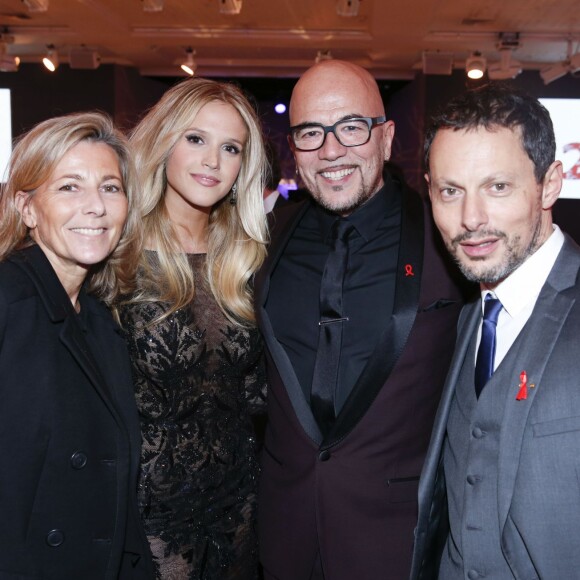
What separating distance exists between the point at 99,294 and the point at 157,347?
0.27 metres

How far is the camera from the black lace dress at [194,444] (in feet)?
7.62

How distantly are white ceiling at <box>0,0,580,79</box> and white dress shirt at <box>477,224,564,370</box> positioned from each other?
5683 mm

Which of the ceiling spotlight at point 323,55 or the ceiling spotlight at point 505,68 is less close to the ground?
the ceiling spotlight at point 323,55

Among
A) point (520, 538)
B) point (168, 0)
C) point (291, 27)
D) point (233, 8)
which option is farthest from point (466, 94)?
point (291, 27)

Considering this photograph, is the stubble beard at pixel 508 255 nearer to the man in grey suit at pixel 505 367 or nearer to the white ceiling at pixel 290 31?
the man in grey suit at pixel 505 367

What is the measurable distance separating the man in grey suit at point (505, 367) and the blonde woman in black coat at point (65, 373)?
86cm

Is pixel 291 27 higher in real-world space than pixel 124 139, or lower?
higher

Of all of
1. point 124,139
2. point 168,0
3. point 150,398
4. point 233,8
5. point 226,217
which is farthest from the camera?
point 168,0

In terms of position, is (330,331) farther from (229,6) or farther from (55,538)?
(229,6)

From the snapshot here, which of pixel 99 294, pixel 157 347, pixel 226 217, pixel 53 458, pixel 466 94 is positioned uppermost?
pixel 466 94

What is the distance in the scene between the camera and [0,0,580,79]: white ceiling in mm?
7141

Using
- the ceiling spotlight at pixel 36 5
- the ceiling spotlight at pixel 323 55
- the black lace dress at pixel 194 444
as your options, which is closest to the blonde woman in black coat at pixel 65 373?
the black lace dress at pixel 194 444

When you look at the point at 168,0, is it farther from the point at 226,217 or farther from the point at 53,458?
the point at 53,458

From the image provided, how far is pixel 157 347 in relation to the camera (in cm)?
236
